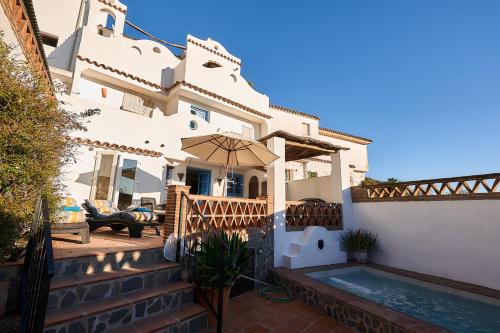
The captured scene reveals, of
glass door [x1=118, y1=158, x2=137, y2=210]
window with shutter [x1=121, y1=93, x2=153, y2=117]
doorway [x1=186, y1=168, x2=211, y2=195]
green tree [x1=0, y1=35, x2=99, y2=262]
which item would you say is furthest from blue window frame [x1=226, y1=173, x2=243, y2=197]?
green tree [x1=0, y1=35, x2=99, y2=262]

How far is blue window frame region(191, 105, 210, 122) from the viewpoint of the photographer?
1379 cm

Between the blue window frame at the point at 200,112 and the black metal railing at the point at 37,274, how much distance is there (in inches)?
422

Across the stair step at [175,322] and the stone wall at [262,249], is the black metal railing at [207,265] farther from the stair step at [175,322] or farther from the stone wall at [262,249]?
the stone wall at [262,249]

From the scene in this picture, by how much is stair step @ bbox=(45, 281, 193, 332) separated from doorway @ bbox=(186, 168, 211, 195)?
946 cm

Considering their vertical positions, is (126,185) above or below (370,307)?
above

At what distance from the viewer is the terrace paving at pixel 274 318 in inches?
165

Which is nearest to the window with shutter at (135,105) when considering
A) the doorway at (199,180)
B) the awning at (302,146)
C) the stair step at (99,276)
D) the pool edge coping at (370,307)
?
the doorway at (199,180)

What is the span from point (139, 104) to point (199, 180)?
5.50m

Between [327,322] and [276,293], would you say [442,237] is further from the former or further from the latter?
[276,293]

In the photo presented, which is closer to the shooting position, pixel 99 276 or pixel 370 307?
pixel 99 276

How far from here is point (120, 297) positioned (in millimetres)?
3725

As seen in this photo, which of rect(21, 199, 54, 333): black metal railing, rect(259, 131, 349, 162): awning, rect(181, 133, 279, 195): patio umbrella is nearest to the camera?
rect(21, 199, 54, 333): black metal railing

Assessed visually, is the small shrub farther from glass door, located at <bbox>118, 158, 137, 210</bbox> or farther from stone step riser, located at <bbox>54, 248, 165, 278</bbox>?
glass door, located at <bbox>118, 158, 137, 210</bbox>

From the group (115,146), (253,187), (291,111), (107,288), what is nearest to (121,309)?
(107,288)
